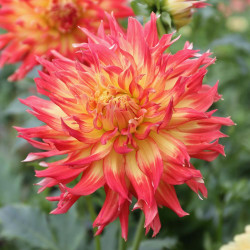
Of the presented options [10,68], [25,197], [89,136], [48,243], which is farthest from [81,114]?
[10,68]

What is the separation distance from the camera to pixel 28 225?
155cm

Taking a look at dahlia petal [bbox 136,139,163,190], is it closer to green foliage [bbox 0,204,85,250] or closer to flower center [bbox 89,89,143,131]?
flower center [bbox 89,89,143,131]

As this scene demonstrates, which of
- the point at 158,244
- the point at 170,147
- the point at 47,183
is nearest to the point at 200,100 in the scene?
the point at 170,147

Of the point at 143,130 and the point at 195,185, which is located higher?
the point at 143,130

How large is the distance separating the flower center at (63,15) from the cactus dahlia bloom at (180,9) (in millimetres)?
422

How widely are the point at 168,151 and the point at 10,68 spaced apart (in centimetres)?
204

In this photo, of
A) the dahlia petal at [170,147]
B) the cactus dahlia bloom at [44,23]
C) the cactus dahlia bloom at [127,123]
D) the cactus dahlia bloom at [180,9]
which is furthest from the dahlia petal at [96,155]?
the cactus dahlia bloom at [44,23]

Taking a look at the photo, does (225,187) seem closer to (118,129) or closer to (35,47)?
(118,129)

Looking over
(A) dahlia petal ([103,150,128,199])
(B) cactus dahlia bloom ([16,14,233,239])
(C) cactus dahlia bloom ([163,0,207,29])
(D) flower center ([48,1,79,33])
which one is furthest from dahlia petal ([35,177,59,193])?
(D) flower center ([48,1,79,33])

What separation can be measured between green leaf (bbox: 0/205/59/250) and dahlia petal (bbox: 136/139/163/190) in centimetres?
70

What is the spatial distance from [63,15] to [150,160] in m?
0.76

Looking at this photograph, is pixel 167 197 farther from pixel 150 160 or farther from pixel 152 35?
pixel 152 35

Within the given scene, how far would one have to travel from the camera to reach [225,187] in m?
1.60

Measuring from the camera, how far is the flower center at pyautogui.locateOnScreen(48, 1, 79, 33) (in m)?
1.50
